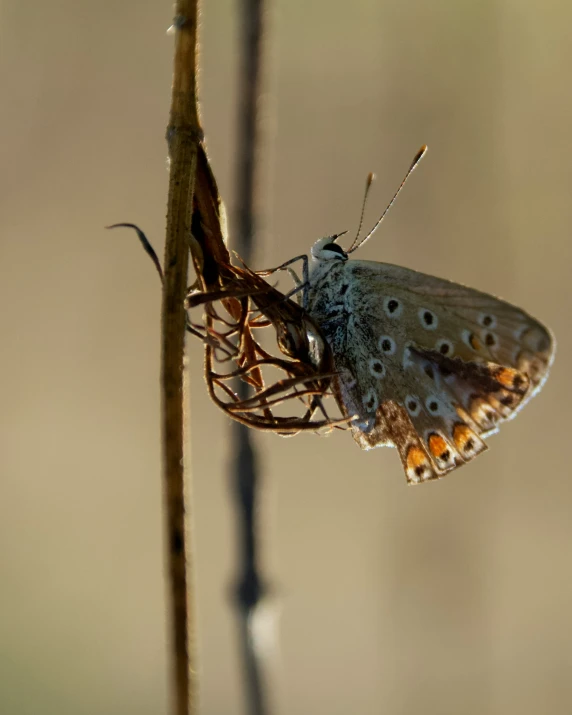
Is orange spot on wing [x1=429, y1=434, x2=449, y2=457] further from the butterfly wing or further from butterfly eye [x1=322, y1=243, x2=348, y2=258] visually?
butterfly eye [x1=322, y1=243, x2=348, y2=258]

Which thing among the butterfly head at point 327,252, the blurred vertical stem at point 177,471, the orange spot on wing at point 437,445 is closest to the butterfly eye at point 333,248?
the butterfly head at point 327,252

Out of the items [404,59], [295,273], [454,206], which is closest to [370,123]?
[404,59]

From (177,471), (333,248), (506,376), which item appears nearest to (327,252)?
(333,248)

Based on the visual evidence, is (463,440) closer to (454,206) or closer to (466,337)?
(466,337)

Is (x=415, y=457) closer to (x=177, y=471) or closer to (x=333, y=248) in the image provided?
(x=333, y=248)

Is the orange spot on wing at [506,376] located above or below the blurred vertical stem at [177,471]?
above

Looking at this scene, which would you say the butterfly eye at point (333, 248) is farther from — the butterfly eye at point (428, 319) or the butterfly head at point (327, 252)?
the butterfly eye at point (428, 319)
